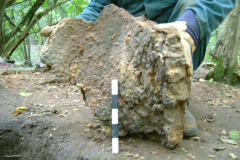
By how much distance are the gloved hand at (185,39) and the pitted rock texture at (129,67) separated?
0.03 metres

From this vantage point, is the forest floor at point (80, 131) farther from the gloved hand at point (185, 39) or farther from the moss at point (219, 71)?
the moss at point (219, 71)

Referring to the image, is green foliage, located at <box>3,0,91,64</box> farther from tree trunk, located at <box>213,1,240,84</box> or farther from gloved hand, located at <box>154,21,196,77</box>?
gloved hand, located at <box>154,21,196,77</box>

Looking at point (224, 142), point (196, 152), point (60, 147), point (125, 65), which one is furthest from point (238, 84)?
point (60, 147)

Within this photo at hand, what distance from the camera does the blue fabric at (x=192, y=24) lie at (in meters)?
1.30

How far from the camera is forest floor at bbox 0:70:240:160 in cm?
146

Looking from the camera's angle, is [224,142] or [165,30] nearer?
[165,30]

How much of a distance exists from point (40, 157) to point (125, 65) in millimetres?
1099

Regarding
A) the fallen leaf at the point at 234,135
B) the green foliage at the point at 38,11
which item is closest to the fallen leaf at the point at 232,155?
the fallen leaf at the point at 234,135

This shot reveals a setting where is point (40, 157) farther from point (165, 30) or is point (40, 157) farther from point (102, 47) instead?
point (165, 30)

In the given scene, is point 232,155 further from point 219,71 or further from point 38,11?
point 38,11

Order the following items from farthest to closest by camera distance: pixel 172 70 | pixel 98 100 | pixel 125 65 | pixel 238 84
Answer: pixel 238 84
pixel 98 100
pixel 125 65
pixel 172 70

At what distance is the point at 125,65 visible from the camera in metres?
1.45

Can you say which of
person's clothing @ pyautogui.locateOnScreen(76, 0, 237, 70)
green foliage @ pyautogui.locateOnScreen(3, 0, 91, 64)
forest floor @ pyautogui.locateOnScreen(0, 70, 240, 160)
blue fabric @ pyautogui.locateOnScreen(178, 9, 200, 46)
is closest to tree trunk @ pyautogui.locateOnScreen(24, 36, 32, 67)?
green foliage @ pyautogui.locateOnScreen(3, 0, 91, 64)

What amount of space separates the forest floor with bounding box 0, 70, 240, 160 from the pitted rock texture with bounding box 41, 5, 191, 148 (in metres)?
0.16
